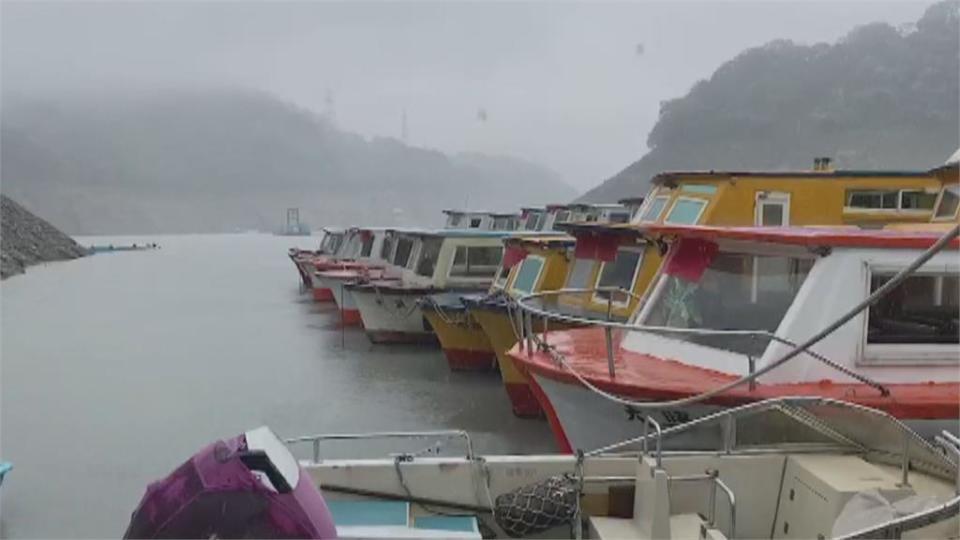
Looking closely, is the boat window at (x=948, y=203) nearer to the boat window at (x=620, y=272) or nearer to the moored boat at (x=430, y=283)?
the boat window at (x=620, y=272)

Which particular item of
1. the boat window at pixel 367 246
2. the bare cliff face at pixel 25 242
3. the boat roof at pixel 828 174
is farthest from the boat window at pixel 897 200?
the bare cliff face at pixel 25 242

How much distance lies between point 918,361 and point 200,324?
28.0 metres

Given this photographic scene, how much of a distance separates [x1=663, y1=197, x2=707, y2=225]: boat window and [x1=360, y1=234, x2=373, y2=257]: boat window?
19.0 metres

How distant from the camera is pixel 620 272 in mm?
15180

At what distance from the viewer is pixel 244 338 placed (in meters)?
28.6

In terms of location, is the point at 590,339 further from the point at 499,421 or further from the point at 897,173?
the point at 897,173

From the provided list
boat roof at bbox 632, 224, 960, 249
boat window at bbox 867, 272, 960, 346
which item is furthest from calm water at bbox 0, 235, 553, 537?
boat window at bbox 867, 272, 960, 346

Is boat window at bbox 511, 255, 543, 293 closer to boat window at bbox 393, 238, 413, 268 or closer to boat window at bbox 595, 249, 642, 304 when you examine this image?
boat window at bbox 595, 249, 642, 304

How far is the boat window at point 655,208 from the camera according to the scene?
1739 centimetres

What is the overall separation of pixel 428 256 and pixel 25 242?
65.6 meters

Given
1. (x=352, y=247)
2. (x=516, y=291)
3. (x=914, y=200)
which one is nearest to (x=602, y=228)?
(x=516, y=291)

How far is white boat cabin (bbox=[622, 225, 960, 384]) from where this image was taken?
8391 millimetres

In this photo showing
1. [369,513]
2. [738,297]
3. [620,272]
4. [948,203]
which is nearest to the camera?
[369,513]

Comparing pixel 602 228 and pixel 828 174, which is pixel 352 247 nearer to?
pixel 602 228
